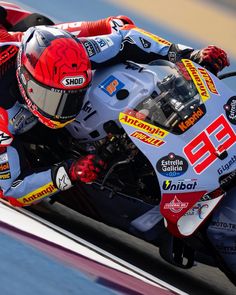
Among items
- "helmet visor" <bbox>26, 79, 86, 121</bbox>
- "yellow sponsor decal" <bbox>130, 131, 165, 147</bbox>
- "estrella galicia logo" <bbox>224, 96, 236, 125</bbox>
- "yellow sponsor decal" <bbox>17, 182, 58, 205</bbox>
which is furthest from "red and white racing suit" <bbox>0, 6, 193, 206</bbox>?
"estrella galicia logo" <bbox>224, 96, 236, 125</bbox>

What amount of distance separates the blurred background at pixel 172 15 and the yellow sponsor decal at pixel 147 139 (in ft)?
17.3

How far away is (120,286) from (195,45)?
6.38 metres

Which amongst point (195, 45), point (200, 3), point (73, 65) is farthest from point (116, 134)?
point (200, 3)

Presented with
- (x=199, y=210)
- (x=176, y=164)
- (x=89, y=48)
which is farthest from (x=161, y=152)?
(x=89, y=48)

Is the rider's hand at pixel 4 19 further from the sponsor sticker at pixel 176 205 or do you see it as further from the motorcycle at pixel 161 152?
the sponsor sticker at pixel 176 205

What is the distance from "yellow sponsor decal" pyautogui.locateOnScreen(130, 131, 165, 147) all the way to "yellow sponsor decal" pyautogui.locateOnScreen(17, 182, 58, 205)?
2.59 ft

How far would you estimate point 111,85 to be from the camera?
5.60 meters

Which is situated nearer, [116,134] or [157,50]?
[116,134]

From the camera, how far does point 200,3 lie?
38.7ft

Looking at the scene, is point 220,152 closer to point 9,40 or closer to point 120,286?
point 120,286

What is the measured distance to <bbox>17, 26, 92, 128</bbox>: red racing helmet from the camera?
5.15 metres

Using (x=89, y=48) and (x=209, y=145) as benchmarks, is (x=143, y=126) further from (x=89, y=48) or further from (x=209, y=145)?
(x=89, y=48)

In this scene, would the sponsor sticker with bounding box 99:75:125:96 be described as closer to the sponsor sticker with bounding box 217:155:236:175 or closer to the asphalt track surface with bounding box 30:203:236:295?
the sponsor sticker with bounding box 217:155:236:175

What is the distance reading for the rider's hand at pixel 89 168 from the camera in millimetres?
5223
